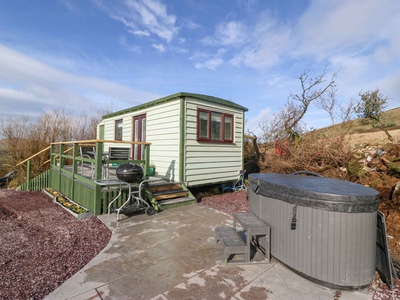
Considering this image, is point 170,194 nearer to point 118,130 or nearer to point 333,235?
point 333,235

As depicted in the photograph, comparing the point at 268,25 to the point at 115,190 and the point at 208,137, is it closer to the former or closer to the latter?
the point at 208,137

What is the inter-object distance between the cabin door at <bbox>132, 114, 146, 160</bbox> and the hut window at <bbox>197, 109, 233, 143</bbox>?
7.70 ft

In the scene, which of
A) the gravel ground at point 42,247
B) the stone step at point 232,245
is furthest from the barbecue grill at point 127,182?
the stone step at point 232,245

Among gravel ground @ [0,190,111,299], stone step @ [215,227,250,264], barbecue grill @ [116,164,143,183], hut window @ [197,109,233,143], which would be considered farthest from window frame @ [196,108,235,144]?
stone step @ [215,227,250,264]

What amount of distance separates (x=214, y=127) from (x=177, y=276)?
205 inches

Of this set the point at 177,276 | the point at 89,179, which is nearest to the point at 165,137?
the point at 89,179

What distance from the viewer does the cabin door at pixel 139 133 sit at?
25.1ft

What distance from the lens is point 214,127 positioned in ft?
22.9

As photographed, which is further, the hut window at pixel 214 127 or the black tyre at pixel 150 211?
the hut window at pixel 214 127

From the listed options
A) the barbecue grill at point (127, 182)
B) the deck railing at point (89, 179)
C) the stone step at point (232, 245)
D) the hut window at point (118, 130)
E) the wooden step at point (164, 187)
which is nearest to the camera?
the stone step at point (232, 245)

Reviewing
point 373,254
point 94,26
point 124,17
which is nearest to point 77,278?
point 373,254

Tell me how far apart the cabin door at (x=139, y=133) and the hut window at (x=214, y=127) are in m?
2.35

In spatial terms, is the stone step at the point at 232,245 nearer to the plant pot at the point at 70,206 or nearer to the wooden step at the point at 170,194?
the wooden step at the point at 170,194

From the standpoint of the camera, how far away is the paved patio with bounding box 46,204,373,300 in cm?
200
